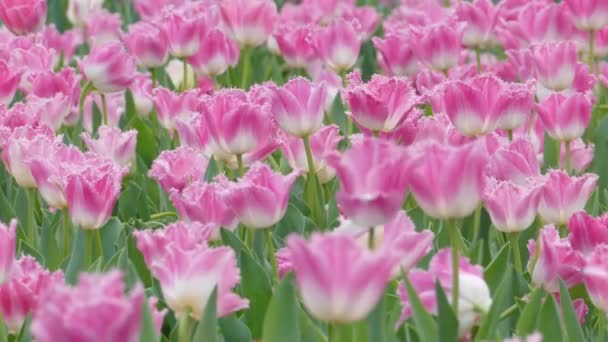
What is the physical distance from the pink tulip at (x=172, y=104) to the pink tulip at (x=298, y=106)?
635 millimetres

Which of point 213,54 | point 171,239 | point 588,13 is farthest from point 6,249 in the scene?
point 588,13

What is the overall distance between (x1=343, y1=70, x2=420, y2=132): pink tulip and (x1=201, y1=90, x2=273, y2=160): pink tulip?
17 cm

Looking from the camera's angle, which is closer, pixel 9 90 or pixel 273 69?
pixel 9 90

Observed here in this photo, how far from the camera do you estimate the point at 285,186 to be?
A: 171 centimetres

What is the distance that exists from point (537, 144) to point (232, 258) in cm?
153

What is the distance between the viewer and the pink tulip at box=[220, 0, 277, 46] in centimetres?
321

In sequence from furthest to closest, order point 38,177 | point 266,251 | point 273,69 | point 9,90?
1. point 273,69
2. point 9,90
3. point 266,251
4. point 38,177

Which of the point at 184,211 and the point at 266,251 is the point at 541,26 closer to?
the point at 266,251

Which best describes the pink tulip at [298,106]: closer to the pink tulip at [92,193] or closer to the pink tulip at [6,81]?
the pink tulip at [92,193]

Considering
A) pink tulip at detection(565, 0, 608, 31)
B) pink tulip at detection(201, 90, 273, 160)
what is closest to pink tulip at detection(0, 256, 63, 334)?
pink tulip at detection(201, 90, 273, 160)

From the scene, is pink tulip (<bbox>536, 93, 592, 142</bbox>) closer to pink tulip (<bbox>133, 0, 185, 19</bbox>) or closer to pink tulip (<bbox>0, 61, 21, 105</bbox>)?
pink tulip (<bbox>0, 61, 21, 105</bbox>)

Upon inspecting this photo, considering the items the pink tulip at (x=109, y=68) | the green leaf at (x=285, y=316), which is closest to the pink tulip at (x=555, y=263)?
the green leaf at (x=285, y=316)

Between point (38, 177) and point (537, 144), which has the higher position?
point (38, 177)

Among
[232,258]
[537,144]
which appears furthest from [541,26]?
[232,258]
